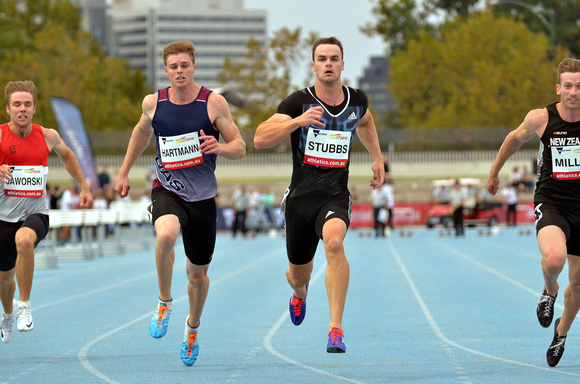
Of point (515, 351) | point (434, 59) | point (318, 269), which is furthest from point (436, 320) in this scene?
point (434, 59)

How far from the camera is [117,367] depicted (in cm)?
833

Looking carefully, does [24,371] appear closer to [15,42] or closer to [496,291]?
[496,291]

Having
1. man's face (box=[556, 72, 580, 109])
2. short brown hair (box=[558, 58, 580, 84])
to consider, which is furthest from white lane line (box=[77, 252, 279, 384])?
short brown hair (box=[558, 58, 580, 84])

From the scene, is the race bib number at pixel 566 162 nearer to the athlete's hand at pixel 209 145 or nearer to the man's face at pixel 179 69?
the athlete's hand at pixel 209 145

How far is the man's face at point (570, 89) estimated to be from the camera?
781 cm

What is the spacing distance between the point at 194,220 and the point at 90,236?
18.7m

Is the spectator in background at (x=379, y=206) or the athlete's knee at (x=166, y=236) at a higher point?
the athlete's knee at (x=166, y=236)

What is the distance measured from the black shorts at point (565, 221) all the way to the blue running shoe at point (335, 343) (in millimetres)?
1735

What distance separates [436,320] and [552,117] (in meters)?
4.31

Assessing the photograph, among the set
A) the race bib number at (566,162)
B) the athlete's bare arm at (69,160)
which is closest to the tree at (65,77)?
the athlete's bare arm at (69,160)

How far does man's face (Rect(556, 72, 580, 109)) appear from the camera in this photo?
7812 mm

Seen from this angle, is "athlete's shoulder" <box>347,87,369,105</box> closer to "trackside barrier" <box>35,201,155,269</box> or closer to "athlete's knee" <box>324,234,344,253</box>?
"athlete's knee" <box>324,234,344,253</box>

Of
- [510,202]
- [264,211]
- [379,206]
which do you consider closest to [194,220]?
[379,206]

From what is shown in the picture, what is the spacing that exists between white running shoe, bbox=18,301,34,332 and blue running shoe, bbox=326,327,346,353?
283 cm
